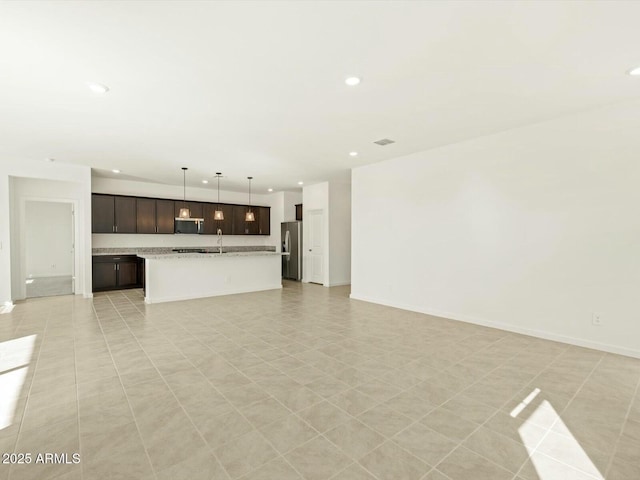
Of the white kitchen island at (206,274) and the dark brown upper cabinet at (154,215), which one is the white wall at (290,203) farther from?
the white kitchen island at (206,274)

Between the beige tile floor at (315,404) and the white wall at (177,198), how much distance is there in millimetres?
4064

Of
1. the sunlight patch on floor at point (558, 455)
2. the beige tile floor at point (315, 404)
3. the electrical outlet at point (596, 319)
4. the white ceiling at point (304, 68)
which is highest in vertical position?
the white ceiling at point (304, 68)

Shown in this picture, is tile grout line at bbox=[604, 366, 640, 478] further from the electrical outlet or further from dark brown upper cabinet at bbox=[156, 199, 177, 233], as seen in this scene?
dark brown upper cabinet at bbox=[156, 199, 177, 233]

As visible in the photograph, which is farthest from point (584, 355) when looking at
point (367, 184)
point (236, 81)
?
point (236, 81)

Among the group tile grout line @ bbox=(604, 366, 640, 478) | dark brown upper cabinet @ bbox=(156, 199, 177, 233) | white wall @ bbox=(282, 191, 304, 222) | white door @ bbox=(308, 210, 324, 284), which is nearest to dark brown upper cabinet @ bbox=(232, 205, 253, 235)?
white wall @ bbox=(282, 191, 304, 222)

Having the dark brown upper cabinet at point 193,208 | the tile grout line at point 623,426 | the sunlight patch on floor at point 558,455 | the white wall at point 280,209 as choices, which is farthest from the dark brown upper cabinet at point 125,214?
the tile grout line at point 623,426

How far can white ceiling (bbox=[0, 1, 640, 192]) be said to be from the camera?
211 centimetres

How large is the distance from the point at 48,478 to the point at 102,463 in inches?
9.5

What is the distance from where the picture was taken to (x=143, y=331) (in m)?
4.31

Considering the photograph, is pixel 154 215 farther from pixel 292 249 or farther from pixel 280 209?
pixel 292 249

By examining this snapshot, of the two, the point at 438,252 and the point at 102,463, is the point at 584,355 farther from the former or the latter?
the point at 102,463

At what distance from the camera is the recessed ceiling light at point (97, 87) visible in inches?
120

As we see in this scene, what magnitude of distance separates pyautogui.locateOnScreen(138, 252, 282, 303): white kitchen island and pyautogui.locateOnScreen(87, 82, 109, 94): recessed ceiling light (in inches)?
146

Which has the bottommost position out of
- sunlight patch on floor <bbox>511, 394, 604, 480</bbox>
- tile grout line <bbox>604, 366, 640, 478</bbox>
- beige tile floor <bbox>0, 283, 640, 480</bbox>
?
tile grout line <bbox>604, 366, 640, 478</bbox>
